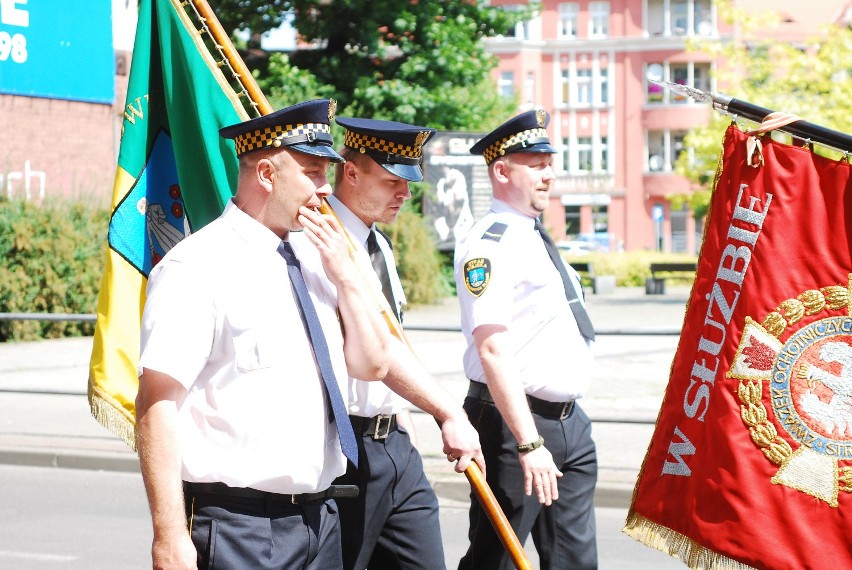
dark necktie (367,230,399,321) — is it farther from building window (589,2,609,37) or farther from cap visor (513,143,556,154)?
building window (589,2,609,37)

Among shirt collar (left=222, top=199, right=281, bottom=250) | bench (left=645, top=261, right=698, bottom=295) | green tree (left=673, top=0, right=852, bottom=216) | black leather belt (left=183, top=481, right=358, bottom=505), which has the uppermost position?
shirt collar (left=222, top=199, right=281, bottom=250)

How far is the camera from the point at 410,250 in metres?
25.9

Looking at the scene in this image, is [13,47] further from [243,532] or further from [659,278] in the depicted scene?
[659,278]

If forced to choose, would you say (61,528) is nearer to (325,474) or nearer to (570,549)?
(570,549)

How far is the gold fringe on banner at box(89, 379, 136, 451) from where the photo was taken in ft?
15.3

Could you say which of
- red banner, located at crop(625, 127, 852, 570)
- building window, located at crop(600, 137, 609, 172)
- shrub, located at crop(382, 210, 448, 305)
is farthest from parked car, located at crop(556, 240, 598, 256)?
red banner, located at crop(625, 127, 852, 570)

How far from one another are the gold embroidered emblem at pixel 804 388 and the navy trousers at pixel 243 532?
140cm

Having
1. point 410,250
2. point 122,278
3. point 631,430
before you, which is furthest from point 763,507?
→ point 410,250

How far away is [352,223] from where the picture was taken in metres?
4.55

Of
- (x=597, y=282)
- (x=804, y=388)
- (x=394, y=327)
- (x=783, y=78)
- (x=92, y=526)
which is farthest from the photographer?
(x=597, y=282)

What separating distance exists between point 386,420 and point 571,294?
0.96 meters

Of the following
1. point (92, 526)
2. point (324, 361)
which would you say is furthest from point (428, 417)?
point (324, 361)

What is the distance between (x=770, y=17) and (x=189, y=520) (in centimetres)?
3248

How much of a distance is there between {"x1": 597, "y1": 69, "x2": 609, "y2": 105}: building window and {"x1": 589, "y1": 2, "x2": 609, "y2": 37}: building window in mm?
1991
